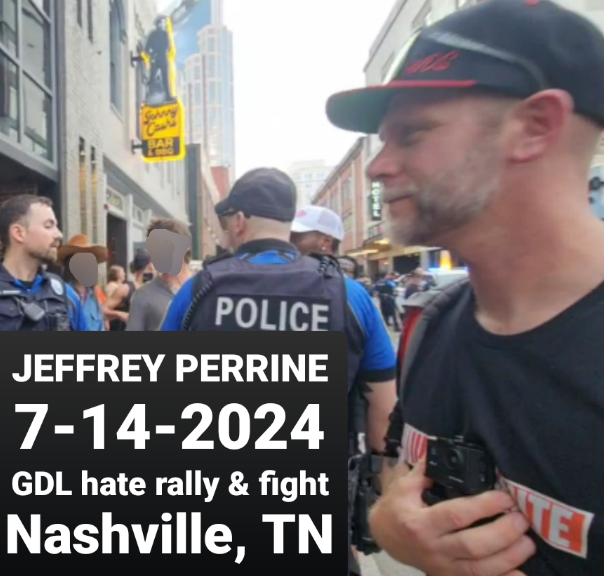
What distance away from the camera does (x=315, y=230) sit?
131 inches

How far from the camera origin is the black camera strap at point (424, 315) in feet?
4.19

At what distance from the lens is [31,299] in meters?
3.03

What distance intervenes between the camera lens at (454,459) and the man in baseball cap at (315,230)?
7.74 ft

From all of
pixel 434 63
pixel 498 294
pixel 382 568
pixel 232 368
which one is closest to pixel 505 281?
pixel 498 294

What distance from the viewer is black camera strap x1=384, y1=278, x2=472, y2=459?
1278mm

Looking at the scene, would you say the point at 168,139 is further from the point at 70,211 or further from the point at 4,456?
the point at 4,456

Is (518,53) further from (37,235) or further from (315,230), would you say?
(37,235)

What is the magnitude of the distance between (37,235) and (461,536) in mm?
2807

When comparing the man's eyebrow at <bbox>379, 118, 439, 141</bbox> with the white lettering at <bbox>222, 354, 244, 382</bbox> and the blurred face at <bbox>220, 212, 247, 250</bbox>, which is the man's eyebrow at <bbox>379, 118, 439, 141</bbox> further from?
the blurred face at <bbox>220, 212, 247, 250</bbox>

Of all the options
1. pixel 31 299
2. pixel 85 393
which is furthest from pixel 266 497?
pixel 31 299

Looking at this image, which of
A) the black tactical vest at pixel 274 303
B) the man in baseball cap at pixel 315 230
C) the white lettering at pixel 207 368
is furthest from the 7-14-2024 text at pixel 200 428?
the man in baseball cap at pixel 315 230

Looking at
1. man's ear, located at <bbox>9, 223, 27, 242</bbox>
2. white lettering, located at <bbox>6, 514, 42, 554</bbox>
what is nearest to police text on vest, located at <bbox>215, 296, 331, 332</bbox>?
white lettering, located at <bbox>6, 514, 42, 554</bbox>

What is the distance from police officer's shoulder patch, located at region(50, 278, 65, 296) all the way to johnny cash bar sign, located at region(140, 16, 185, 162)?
10.6m

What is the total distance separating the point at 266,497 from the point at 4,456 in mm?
800
